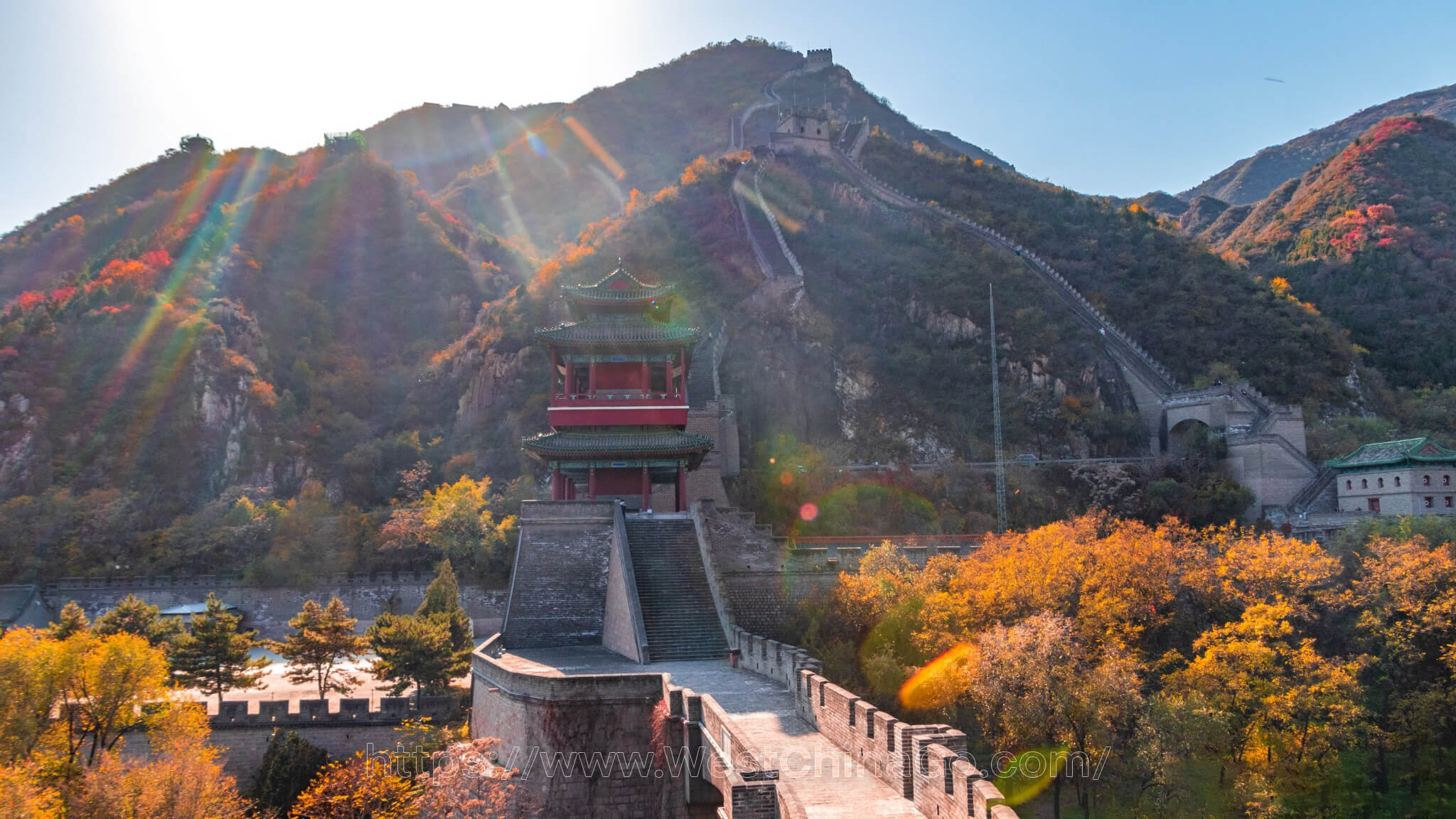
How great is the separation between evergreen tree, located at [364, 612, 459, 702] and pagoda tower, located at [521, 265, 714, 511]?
671cm

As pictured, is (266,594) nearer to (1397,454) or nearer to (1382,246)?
(1397,454)

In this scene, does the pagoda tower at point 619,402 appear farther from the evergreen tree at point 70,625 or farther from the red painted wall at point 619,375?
the evergreen tree at point 70,625

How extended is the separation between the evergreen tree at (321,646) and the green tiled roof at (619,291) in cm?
1418

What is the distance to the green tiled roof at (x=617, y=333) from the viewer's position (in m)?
33.8

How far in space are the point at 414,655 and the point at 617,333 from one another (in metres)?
13.3

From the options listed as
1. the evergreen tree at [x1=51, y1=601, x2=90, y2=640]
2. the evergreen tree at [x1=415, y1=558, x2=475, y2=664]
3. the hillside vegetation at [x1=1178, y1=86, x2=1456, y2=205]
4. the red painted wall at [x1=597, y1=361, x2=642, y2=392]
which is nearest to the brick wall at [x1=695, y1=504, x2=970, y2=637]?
the red painted wall at [x1=597, y1=361, x2=642, y2=392]

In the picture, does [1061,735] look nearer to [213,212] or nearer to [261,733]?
[261,733]

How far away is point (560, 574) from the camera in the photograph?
2716 cm

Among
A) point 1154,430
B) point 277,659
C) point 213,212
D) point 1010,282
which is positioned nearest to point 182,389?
point 277,659

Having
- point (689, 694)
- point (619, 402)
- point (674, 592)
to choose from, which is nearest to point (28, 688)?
point (674, 592)

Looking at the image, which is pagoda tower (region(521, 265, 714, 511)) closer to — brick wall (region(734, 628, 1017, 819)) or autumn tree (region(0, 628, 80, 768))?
autumn tree (region(0, 628, 80, 768))

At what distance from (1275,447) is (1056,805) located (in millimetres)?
29362

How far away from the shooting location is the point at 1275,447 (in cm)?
4097

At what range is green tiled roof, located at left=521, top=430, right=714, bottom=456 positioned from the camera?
31.6 metres
